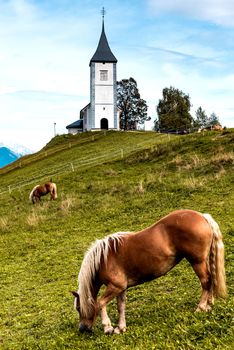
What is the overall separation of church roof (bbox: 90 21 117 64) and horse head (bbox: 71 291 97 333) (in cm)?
6651

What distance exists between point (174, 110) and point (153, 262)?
7467cm

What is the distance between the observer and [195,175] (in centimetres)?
2059

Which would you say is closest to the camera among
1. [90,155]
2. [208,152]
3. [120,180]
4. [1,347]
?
[1,347]

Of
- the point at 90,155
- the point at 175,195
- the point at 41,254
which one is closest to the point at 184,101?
the point at 90,155

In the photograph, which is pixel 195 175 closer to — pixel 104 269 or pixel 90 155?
pixel 104 269

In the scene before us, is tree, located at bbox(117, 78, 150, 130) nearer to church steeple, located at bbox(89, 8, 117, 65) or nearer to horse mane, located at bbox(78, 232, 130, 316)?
church steeple, located at bbox(89, 8, 117, 65)

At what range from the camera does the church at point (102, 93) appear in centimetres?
6781

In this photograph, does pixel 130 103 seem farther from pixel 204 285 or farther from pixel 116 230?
pixel 204 285

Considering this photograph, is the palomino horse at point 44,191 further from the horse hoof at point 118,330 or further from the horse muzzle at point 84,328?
the horse hoof at point 118,330

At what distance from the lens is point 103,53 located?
70625 mm

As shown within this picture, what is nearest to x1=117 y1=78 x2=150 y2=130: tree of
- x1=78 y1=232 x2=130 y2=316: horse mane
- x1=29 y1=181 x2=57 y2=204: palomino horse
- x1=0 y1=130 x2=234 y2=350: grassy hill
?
x1=0 y1=130 x2=234 y2=350: grassy hill

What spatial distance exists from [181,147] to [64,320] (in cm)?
2334

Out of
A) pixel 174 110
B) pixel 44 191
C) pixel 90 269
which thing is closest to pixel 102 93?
pixel 174 110

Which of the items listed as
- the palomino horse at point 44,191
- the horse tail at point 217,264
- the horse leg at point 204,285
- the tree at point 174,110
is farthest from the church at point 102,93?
the horse leg at point 204,285
